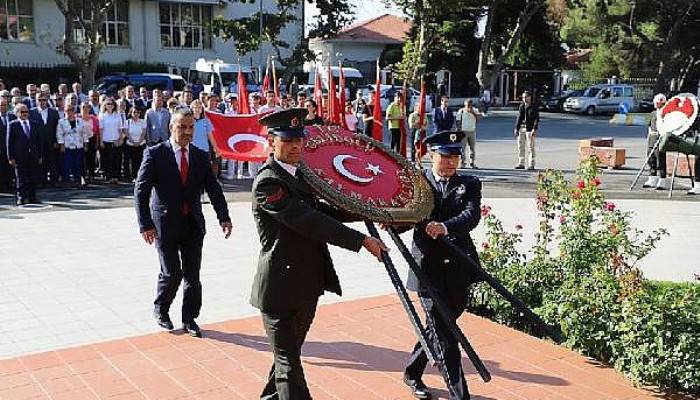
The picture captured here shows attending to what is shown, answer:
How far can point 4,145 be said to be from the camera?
1328 centimetres

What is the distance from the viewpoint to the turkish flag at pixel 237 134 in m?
10.4

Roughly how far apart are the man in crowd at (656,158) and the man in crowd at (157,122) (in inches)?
375

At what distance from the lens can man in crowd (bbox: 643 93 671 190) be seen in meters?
14.5

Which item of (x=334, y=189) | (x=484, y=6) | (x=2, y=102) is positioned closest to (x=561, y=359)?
(x=334, y=189)

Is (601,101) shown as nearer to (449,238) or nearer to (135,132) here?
(135,132)

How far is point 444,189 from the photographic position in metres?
4.77

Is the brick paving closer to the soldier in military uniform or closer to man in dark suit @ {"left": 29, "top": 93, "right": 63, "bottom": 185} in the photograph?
the soldier in military uniform

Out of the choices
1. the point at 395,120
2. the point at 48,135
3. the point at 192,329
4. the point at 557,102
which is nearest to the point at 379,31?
the point at 557,102

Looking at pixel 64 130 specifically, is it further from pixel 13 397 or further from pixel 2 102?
pixel 13 397

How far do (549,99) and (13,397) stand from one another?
1694 inches

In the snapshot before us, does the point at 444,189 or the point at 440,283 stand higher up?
the point at 444,189

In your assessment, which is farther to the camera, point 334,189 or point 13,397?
point 13,397

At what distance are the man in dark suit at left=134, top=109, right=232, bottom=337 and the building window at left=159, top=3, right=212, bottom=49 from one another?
36502 mm

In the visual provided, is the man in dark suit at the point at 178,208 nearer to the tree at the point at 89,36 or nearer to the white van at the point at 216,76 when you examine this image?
the tree at the point at 89,36
